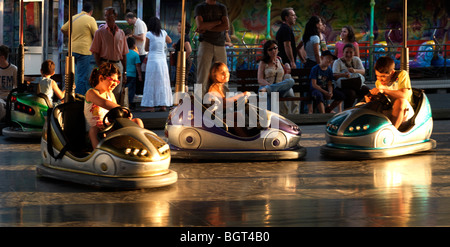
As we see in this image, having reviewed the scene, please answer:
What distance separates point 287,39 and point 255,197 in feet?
16.9

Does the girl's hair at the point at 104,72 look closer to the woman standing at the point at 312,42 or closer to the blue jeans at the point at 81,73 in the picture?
the blue jeans at the point at 81,73

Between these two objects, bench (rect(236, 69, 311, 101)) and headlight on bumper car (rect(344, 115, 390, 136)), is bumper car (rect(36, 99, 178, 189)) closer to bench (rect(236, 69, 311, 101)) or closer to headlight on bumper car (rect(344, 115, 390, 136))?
headlight on bumper car (rect(344, 115, 390, 136))

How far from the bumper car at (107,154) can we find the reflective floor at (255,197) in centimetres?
8

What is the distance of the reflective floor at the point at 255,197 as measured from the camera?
4.23 m

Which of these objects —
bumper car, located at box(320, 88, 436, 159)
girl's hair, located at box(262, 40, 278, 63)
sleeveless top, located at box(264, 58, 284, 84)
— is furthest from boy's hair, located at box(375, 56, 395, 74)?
sleeveless top, located at box(264, 58, 284, 84)

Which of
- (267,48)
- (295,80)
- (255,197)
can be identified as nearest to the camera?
(255,197)

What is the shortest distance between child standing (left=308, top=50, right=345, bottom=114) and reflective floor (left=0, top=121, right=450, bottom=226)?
121 inches

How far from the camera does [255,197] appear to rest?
4.91 meters

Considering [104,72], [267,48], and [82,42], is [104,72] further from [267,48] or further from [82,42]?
[82,42]

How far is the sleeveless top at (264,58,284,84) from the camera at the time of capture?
904 centimetres

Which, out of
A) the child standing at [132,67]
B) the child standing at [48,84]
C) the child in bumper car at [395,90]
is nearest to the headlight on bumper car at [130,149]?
the child in bumper car at [395,90]

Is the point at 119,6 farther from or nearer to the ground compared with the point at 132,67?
farther from the ground

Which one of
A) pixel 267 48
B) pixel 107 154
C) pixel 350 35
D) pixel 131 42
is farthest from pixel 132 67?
pixel 107 154

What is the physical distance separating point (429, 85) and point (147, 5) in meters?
6.05
